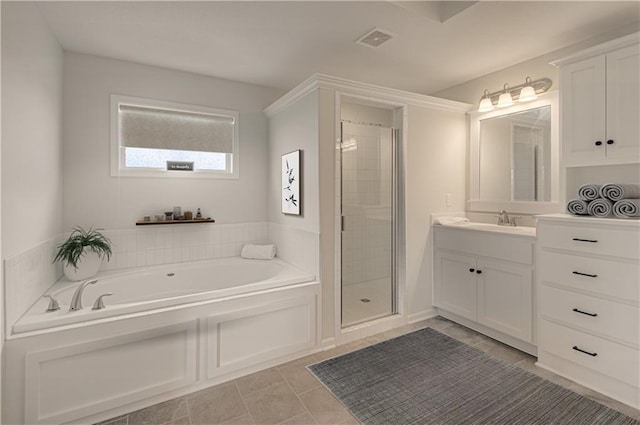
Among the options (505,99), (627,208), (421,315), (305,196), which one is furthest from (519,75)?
(421,315)

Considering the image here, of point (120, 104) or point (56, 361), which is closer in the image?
point (56, 361)

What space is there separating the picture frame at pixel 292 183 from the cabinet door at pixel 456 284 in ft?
5.27

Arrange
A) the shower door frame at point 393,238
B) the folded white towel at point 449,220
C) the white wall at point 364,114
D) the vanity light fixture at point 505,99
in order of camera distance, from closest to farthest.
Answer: the shower door frame at point 393,238 → the vanity light fixture at point 505,99 → the folded white towel at point 449,220 → the white wall at point 364,114

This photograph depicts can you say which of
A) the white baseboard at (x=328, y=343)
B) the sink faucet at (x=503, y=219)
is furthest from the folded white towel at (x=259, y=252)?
the sink faucet at (x=503, y=219)

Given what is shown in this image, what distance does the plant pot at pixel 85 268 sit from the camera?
252 centimetres

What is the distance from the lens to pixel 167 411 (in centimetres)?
192

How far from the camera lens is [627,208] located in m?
1.98

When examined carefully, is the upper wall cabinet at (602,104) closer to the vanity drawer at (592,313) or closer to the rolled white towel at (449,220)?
the vanity drawer at (592,313)

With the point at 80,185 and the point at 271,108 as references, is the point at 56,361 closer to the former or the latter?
the point at 80,185

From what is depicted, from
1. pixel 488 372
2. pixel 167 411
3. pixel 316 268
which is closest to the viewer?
pixel 167 411

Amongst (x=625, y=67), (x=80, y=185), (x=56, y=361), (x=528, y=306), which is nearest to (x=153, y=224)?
(x=80, y=185)

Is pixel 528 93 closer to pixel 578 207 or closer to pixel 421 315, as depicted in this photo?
pixel 578 207

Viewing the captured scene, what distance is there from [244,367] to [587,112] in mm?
3164

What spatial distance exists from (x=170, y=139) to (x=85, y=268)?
1.40 meters
